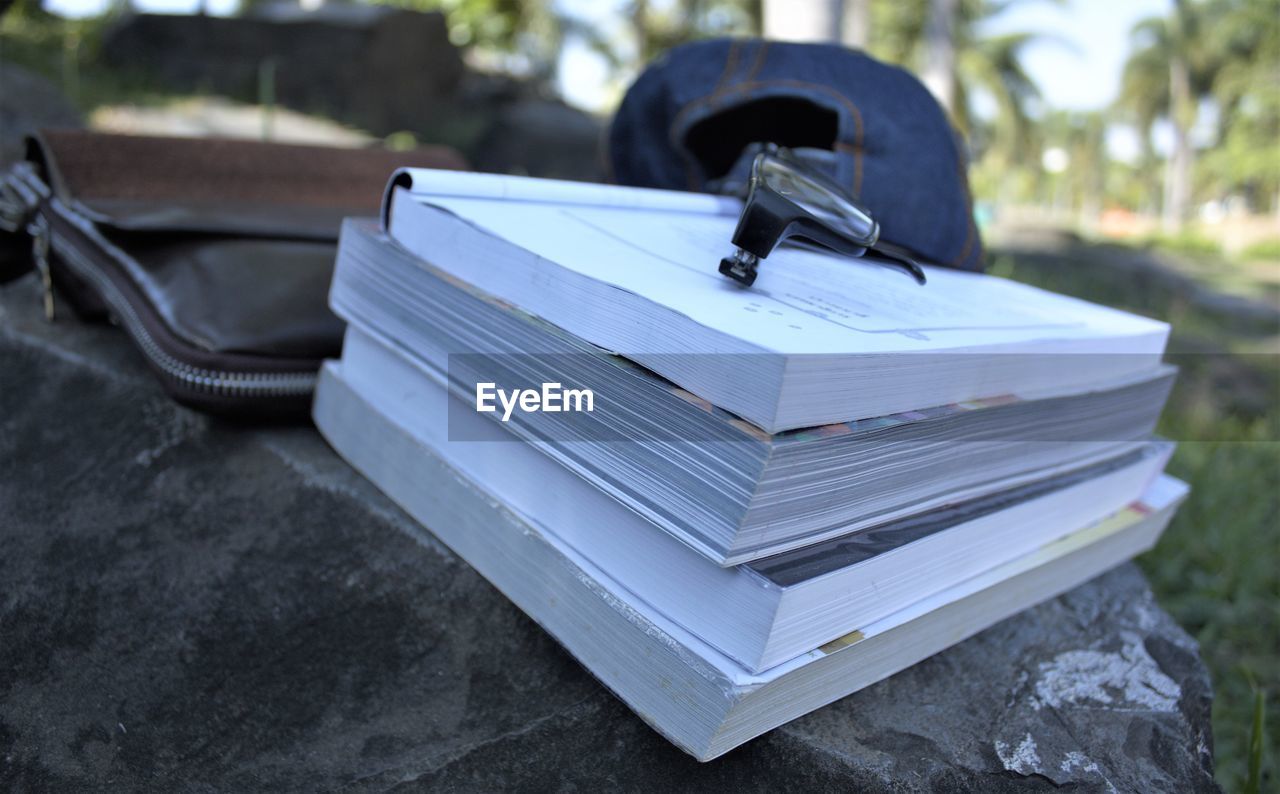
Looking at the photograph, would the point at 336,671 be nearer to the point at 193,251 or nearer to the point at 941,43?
the point at 193,251

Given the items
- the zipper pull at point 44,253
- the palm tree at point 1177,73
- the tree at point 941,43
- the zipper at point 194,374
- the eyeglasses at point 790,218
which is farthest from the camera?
the palm tree at point 1177,73

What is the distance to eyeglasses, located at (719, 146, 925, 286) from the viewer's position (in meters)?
0.62

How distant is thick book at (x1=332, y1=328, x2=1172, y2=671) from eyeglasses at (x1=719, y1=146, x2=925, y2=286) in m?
0.19

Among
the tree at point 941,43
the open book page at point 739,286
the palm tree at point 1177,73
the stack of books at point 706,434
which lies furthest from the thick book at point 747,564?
the palm tree at point 1177,73

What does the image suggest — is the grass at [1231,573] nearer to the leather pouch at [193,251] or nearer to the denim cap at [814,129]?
the denim cap at [814,129]

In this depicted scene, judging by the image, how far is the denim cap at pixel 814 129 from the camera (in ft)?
3.33

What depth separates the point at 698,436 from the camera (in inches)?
19.6

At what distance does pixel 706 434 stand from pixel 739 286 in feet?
0.53

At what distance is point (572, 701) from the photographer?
641 millimetres

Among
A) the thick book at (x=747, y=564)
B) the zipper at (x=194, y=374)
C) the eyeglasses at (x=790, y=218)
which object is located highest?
the eyeglasses at (x=790, y=218)

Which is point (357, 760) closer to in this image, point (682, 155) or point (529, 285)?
point (529, 285)

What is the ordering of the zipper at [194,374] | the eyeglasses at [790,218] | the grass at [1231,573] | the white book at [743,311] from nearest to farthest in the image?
the white book at [743,311] < the eyeglasses at [790,218] < the zipper at [194,374] < the grass at [1231,573]

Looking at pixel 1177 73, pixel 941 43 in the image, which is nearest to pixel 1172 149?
pixel 1177 73

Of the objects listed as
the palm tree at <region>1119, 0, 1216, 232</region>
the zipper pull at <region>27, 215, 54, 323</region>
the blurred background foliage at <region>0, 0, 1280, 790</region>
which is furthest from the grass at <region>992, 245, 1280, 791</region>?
the palm tree at <region>1119, 0, 1216, 232</region>
